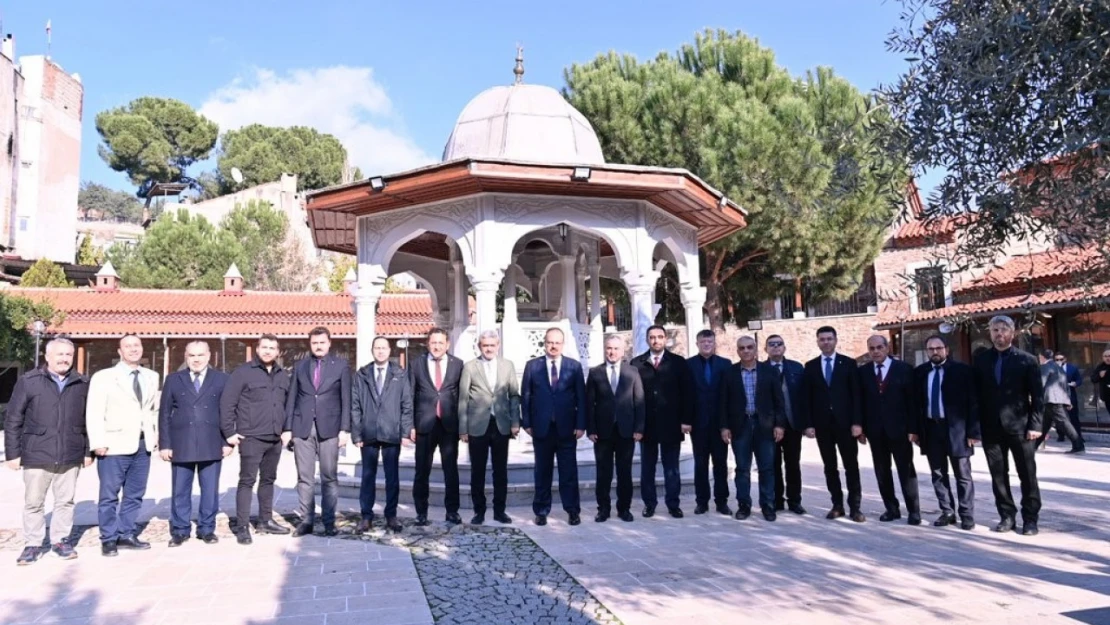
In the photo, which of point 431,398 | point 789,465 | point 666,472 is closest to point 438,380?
point 431,398

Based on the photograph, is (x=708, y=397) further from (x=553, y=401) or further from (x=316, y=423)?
(x=316, y=423)

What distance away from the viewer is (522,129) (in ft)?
27.2

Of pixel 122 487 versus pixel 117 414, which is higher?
pixel 117 414

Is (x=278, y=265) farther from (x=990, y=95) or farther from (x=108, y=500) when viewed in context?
(x=990, y=95)

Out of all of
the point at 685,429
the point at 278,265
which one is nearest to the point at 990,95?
the point at 685,429

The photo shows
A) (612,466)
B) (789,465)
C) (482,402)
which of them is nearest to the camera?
(482,402)

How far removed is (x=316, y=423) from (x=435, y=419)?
933mm

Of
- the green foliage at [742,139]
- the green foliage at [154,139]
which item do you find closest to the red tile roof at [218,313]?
the green foliage at [742,139]

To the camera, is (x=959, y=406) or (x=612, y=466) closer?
(x=959, y=406)

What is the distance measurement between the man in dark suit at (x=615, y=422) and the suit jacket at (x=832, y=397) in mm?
1398

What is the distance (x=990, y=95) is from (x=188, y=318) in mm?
23625

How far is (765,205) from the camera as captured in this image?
15.0 meters

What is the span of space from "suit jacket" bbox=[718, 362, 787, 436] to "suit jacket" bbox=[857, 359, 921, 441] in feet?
2.35

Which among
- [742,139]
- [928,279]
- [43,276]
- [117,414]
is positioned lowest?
[117,414]
